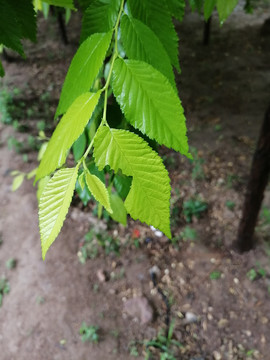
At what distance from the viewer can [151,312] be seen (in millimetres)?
2494

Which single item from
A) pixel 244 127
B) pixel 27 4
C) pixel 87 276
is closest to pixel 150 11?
pixel 27 4

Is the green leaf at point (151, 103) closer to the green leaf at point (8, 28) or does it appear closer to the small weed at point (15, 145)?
the green leaf at point (8, 28)

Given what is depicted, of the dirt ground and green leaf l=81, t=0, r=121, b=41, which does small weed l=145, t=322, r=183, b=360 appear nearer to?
the dirt ground

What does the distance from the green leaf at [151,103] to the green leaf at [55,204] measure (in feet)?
0.36

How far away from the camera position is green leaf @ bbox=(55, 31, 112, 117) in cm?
46

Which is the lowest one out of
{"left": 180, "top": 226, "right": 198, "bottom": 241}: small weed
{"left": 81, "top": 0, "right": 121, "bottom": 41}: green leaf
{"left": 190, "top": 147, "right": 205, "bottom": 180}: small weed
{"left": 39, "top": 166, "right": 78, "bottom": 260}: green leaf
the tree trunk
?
{"left": 180, "top": 226, "right": 198, "bottom": 241}: small weed

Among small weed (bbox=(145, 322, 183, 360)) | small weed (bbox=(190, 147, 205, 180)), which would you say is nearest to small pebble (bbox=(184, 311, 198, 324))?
small weed (bbox=(145, 322, 183, 360))

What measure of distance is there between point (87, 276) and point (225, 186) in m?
1.61

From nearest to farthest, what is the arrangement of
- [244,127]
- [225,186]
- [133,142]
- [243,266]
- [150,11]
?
1. [133,142]
2. [150,11]
3. [243,266]
4. [225,186]
5. [244,127]

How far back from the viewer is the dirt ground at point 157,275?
2.40 meters

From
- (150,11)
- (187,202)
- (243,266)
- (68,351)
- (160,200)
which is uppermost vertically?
(150,11)

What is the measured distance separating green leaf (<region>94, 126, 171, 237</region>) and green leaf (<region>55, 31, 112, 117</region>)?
105 millimetres

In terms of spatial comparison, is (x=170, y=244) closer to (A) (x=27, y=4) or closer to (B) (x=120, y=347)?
(B) (x=120, y=347)

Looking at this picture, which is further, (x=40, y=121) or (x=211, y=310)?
(x=40, y=121)
